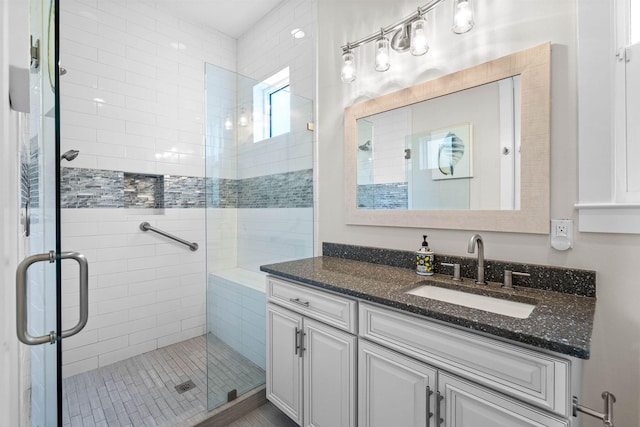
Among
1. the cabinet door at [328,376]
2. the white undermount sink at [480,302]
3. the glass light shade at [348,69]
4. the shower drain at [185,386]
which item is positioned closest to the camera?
the white undermount sink at [480,302]

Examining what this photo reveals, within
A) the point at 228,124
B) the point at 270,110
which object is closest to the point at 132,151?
the point at 228,124

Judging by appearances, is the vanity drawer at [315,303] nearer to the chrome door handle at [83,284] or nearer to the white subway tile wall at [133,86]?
the chrome door handle at [83,284]

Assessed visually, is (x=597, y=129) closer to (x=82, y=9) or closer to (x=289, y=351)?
(x=289, y=351)

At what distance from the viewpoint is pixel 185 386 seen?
2.07m

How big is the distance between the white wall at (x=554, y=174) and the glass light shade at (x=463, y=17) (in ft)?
0.38

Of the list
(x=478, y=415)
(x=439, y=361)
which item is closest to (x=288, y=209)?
(x=439, y=361)

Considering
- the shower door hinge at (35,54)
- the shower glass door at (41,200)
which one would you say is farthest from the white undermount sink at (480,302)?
the shower door hinge at (35,54)

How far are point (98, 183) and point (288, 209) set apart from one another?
4.93 feet

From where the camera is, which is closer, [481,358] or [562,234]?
[481,358]

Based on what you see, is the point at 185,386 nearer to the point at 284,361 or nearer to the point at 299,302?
the point at 284,361

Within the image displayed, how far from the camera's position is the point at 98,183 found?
2328 millimetres

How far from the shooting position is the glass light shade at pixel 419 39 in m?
1.52

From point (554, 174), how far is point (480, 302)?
614mm

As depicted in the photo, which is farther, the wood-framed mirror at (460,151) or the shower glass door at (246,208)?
the shower glass door at (246,208)
